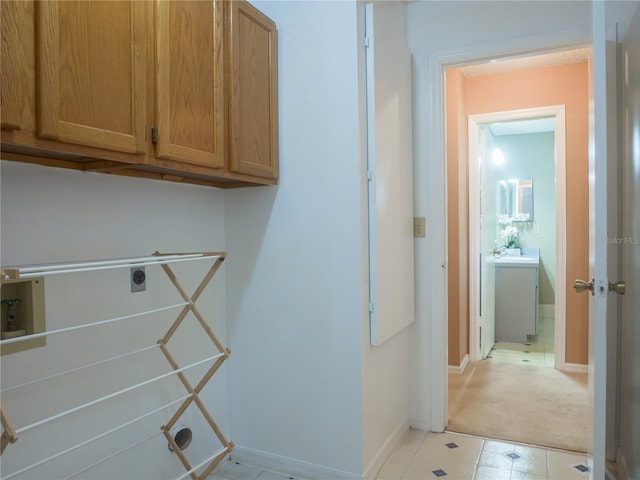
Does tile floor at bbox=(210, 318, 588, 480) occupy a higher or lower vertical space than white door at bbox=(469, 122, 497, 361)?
lower

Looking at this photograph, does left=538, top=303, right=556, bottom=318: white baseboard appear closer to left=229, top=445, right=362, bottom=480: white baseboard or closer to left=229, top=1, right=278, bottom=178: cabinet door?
left=229, top=445, right=362, bottom=480: white baseboard

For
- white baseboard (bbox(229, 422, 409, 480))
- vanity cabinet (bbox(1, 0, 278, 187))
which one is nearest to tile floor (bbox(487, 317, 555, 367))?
white baseboard (bbox(229, 422, 409, 480))

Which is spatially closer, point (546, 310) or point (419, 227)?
point (419, 227)

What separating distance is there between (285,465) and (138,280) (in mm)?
1111

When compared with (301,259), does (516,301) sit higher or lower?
lower

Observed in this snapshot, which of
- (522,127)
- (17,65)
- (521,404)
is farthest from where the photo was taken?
(522,127)

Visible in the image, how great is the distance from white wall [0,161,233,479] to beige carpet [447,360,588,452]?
1589 mm

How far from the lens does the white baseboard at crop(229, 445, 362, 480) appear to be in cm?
201

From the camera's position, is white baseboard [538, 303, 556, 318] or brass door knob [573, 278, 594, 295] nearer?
brass door knob [573, 278, 594, 295]

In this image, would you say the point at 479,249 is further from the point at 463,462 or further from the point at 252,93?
the point at 252,93

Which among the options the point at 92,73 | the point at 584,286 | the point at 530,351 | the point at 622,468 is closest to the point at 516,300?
the point at 530,351

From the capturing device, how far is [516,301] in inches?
187

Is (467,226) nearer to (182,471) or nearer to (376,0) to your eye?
(376,0)

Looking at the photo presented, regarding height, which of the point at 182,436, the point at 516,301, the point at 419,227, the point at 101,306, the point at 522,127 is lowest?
the point at 182,436
